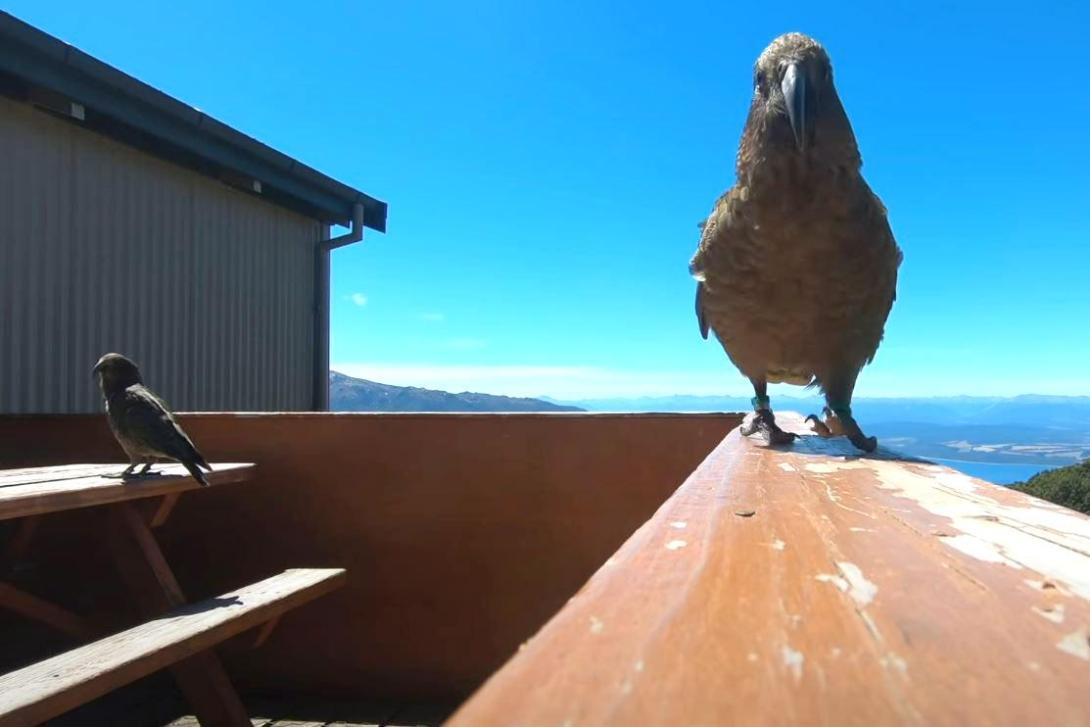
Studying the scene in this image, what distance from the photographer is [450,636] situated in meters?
3.47

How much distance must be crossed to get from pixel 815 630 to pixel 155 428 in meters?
3.36

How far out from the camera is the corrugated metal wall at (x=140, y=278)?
5.00 metres

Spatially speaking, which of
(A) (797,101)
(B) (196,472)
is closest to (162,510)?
(B) (196,472)

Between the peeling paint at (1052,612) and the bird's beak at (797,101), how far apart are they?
2439 mm

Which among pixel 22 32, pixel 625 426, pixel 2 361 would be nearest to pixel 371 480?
pixel 625 426

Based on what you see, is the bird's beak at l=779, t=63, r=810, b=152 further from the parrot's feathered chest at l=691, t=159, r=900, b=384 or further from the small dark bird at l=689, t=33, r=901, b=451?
the parrot's feathered chest at l=691, t=159, r=900, b=384

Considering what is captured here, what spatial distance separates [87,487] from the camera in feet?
9.72

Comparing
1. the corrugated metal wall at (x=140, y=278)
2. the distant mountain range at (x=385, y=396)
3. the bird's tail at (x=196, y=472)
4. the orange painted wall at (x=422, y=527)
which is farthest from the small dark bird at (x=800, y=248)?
the distant mountain range at (x=385, y=396)

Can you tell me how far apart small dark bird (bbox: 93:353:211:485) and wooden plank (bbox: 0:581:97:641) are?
0.60 meters

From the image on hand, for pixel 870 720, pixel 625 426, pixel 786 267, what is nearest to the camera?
pixel 870 720

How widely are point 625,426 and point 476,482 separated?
2.47ft

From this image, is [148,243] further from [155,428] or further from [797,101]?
[797,101]

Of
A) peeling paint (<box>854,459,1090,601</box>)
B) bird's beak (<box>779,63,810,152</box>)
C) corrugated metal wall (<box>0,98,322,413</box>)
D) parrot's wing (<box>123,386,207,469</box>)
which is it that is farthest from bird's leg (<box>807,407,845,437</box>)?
corrugated metal wall (<box>0,98,322,413</box>)

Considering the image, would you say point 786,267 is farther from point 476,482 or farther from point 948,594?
point 948,594
